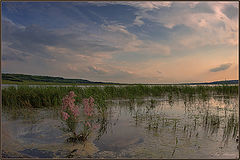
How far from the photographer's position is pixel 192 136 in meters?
5.40

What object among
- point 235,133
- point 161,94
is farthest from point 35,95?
point 161,94

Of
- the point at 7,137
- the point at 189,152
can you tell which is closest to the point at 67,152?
the point at 7,137

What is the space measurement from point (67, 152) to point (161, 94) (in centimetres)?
1421

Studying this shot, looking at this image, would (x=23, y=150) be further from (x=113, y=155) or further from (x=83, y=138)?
(x=113, y=155)

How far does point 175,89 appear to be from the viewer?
18.0 metres

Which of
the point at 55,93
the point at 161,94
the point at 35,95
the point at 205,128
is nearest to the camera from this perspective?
the point at 205,128

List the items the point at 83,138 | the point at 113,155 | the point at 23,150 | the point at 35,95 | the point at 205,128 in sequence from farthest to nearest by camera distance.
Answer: the point at 35,95 → the point at 205,128 → the point at 83,138 → the point at 23,150 → the point at 113,155

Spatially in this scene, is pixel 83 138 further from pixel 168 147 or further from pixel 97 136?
pixel 168 147

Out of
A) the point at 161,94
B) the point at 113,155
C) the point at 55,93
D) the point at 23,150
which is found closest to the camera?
the point at 113,155

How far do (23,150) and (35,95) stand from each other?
6577mm

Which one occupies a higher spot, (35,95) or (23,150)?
(35,95)

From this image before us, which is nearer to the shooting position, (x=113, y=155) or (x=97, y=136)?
(x=113, y=155)

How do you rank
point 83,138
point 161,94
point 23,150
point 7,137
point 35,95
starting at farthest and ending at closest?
point 161,94 < point 35,95 < point 7,137 < point 83,138 < point 23,150

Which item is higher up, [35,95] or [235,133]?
[35,95]
